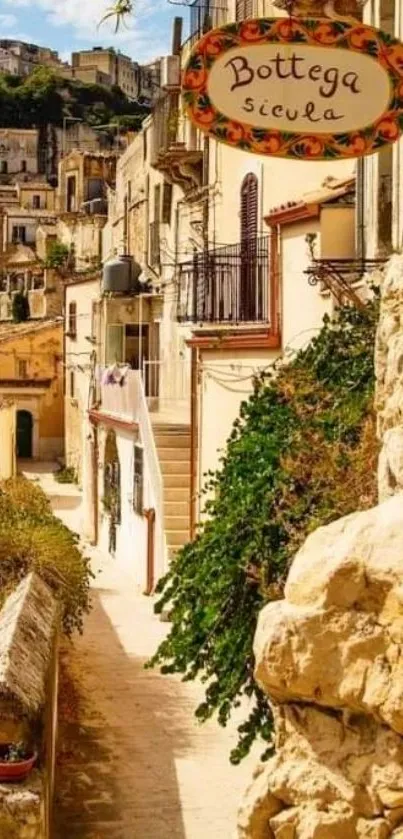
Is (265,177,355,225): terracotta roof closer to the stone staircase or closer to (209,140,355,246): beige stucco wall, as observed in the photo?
(209,140,355,246): beige stucco wall

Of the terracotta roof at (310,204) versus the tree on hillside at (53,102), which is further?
the tree on hillside at (53,102)

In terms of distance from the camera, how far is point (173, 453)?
22797 millimetres

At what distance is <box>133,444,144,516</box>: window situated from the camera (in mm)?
24266

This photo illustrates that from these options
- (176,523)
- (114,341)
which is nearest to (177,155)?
(114,341)

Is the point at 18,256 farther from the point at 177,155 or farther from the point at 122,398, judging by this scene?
the point at 122,398

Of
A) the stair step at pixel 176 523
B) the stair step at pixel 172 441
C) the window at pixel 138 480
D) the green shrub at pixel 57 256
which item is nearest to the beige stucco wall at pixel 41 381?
the green shrub at pixel 57 256

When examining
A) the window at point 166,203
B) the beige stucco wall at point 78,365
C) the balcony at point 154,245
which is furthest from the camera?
the beige stucco wall at point 78,365

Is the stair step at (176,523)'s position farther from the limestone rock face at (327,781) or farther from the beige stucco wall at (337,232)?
the limestone rock face at (327,781)

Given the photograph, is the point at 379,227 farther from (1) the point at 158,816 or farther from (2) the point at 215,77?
(1) the point at 158,816

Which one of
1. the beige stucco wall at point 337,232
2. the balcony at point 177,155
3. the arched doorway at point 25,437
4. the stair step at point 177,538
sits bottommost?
the arched doorway at point 25,437

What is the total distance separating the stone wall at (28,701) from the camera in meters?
9.00

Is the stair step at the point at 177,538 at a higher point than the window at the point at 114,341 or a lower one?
lower

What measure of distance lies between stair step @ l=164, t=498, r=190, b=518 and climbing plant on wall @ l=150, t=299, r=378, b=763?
8585 millimetres

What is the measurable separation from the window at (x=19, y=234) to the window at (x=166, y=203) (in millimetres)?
47305
